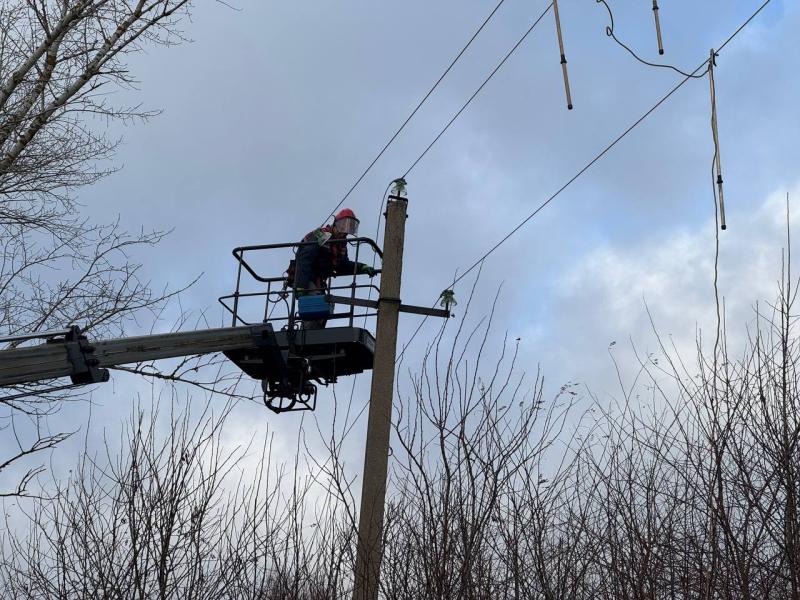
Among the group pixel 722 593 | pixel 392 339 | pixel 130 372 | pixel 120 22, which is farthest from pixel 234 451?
pixel 120 22

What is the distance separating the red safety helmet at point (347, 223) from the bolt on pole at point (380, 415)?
2.44 m

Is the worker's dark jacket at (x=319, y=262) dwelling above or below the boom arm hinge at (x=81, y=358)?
above

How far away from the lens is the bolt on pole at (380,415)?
290 inches

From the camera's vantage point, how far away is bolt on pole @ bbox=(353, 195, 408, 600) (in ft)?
24.2

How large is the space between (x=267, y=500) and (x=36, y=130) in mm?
5934

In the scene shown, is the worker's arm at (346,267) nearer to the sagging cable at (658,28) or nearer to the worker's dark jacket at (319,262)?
the worker's dark jacket at (319,262)

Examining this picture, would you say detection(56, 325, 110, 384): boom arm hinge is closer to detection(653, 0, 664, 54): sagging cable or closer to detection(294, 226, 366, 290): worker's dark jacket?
detection(294, 226, 366, 290): worker's dark jacket

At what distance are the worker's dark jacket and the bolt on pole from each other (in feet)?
8.70

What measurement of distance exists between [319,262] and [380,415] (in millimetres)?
3996

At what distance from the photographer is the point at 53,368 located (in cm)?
952

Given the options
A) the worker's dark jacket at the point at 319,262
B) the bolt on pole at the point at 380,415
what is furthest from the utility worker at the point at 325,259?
the bolt on pole at the point at 380,415

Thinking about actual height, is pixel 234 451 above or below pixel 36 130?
below

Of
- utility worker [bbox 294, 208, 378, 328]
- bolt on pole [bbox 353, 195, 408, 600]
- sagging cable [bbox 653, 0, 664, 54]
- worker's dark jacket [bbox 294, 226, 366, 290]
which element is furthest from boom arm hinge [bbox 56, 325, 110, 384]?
sagging cable [bbox 653, 0, 664, 54]

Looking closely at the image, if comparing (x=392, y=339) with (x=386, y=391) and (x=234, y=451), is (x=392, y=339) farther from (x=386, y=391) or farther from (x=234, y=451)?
(x=234, y=451)
